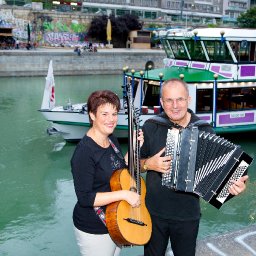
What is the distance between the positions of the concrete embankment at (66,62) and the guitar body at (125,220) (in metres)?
30.3

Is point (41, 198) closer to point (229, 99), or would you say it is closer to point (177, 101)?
point (177, 101)

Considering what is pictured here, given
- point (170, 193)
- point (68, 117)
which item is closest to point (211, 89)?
point (68, 117)

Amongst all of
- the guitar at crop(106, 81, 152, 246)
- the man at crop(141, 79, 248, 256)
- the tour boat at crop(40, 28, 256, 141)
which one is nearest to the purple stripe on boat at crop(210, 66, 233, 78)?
the tour boat at crop(40, 28, 256, 141)

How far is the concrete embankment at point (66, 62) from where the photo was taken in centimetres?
3178

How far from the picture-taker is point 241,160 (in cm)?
281

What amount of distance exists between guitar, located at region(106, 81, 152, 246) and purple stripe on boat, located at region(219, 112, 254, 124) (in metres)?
9.70

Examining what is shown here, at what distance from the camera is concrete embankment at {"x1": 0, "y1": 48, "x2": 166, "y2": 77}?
31.8 meters

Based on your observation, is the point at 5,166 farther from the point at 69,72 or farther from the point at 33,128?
the point at 69,72

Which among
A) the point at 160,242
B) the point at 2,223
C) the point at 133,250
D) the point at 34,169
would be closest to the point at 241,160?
the point at 160,242

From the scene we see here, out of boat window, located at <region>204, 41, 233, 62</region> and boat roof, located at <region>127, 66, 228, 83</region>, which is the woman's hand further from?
boat window, located at <region>204, 41, 233, 62</region>

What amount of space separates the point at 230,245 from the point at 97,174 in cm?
196

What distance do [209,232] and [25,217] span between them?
347cm

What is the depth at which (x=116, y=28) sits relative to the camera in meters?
48.6

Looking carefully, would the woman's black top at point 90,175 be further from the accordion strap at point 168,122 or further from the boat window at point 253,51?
the boat window at point 253,51
